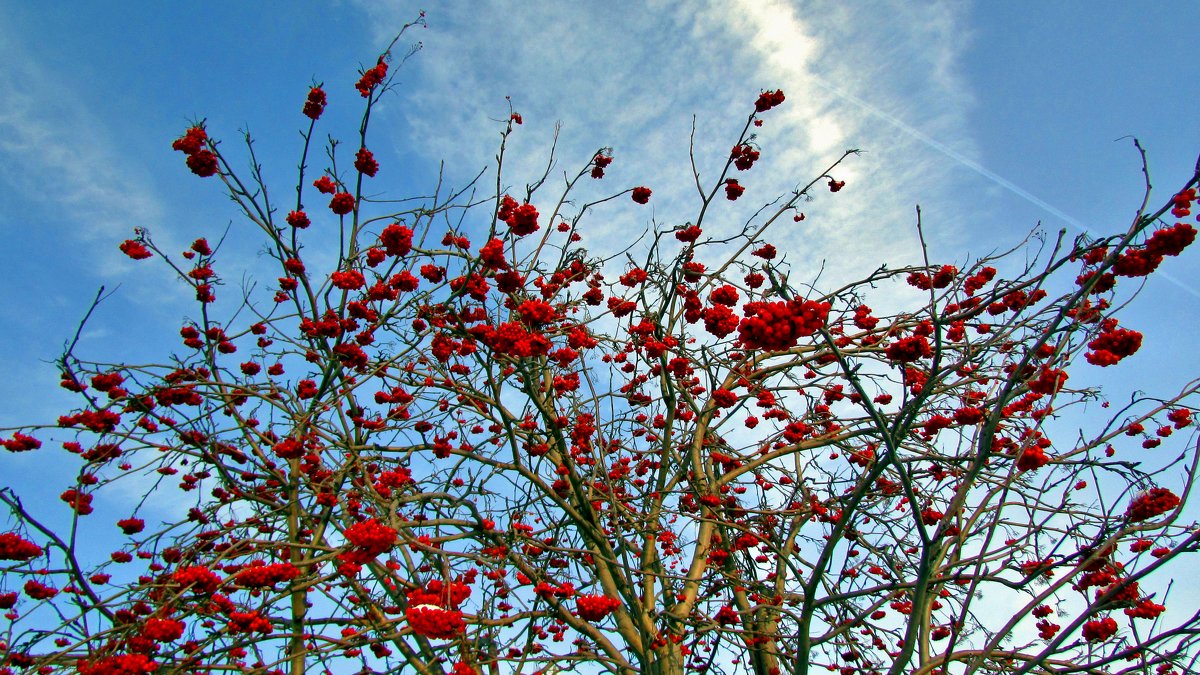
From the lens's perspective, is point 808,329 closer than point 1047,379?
Yes

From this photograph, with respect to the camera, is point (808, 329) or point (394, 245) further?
point (394, 245)

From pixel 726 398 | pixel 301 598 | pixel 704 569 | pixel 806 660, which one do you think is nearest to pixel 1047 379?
pixel 806 660

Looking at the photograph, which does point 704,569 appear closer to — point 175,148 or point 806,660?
point 806,660

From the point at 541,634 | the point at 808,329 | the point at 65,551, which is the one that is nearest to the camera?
the point at 808,329

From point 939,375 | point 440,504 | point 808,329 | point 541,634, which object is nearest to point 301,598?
point 440,504

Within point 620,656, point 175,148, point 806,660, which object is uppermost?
point 175,148

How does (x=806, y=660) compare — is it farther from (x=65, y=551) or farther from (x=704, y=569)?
(x=65, y=551)

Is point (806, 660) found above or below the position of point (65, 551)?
below

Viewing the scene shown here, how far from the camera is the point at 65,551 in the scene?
13.0 feet

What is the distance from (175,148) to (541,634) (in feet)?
15.5

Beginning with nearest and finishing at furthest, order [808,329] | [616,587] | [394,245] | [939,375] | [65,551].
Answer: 1. [808,329]
2. [939,375]
3. [65,551]
4. [394,245]
5. [616,587]

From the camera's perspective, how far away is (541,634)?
17.5ft

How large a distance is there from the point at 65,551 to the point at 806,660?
4639mm

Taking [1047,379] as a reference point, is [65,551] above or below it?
above
